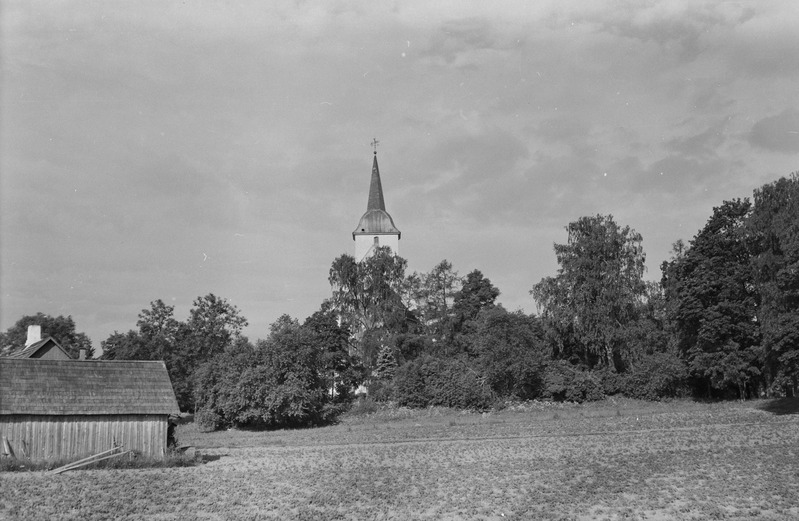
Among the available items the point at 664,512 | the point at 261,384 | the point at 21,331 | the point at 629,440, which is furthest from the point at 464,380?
the point at 21,331

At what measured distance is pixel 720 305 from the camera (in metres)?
51.8

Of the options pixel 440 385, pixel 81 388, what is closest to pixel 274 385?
pixel 440 385

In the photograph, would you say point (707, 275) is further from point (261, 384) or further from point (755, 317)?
point (261, 384)

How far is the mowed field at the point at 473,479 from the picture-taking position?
19141 mm

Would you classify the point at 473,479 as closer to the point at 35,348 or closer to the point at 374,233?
the point at 35,348

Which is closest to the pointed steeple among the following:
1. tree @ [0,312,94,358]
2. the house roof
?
the house roof

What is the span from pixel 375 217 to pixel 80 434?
68.0 metres

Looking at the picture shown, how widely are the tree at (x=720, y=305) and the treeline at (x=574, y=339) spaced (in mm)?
108

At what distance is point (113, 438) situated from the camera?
30469 millimetres

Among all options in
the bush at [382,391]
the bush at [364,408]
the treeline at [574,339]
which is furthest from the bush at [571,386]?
the bush at [364,408]

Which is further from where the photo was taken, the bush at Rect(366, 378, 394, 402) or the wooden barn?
the bush at Rect(366, 378, 394, 402)

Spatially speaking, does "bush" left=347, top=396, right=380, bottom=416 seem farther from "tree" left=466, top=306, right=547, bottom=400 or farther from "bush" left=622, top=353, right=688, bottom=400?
"bush" left=622, top=353, right=688, bottom=400

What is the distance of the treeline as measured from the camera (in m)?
50.5

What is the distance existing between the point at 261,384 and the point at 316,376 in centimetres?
515
